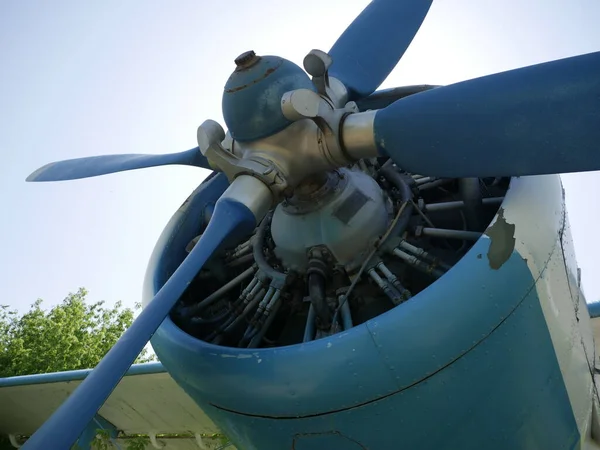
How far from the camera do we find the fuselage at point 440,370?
3.59 m

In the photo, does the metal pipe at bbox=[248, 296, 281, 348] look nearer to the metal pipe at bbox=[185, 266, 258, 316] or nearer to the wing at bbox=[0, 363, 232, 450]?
the metal pipe at bbox=[185, 266, 258, 316]

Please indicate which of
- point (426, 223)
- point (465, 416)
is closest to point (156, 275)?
point (426, 223)

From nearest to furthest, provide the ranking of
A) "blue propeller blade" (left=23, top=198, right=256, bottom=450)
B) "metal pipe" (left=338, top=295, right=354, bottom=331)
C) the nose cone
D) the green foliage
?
1. "blue propeller blade" (left=23, top=198, right=256, bottom=450)
2. the nose cone
3. "metal pipe" (left=338, top=295, right=354, bottom=331)
4. the green foliage

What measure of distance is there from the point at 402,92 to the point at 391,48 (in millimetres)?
434

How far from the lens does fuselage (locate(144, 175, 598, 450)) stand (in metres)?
3.59

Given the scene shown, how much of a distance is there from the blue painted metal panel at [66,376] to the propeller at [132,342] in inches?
152

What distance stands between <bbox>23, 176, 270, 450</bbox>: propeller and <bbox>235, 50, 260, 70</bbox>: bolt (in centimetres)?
81

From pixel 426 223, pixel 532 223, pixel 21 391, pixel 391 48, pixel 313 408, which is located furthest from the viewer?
pixel 21 391

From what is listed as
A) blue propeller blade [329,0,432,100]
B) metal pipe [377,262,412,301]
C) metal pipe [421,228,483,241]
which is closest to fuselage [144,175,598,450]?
metal pipe [421,228,483,241]

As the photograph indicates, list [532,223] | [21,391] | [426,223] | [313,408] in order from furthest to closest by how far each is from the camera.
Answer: [21,391] < [426,223] < [532,223] < [313,408]

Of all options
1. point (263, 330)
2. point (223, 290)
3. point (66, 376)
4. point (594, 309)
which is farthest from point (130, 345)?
point (66, 376)

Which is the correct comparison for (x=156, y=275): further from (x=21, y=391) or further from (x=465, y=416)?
(x=21, y=391)

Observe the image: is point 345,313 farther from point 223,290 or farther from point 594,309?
point 594,309

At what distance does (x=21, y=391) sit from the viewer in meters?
8.98
